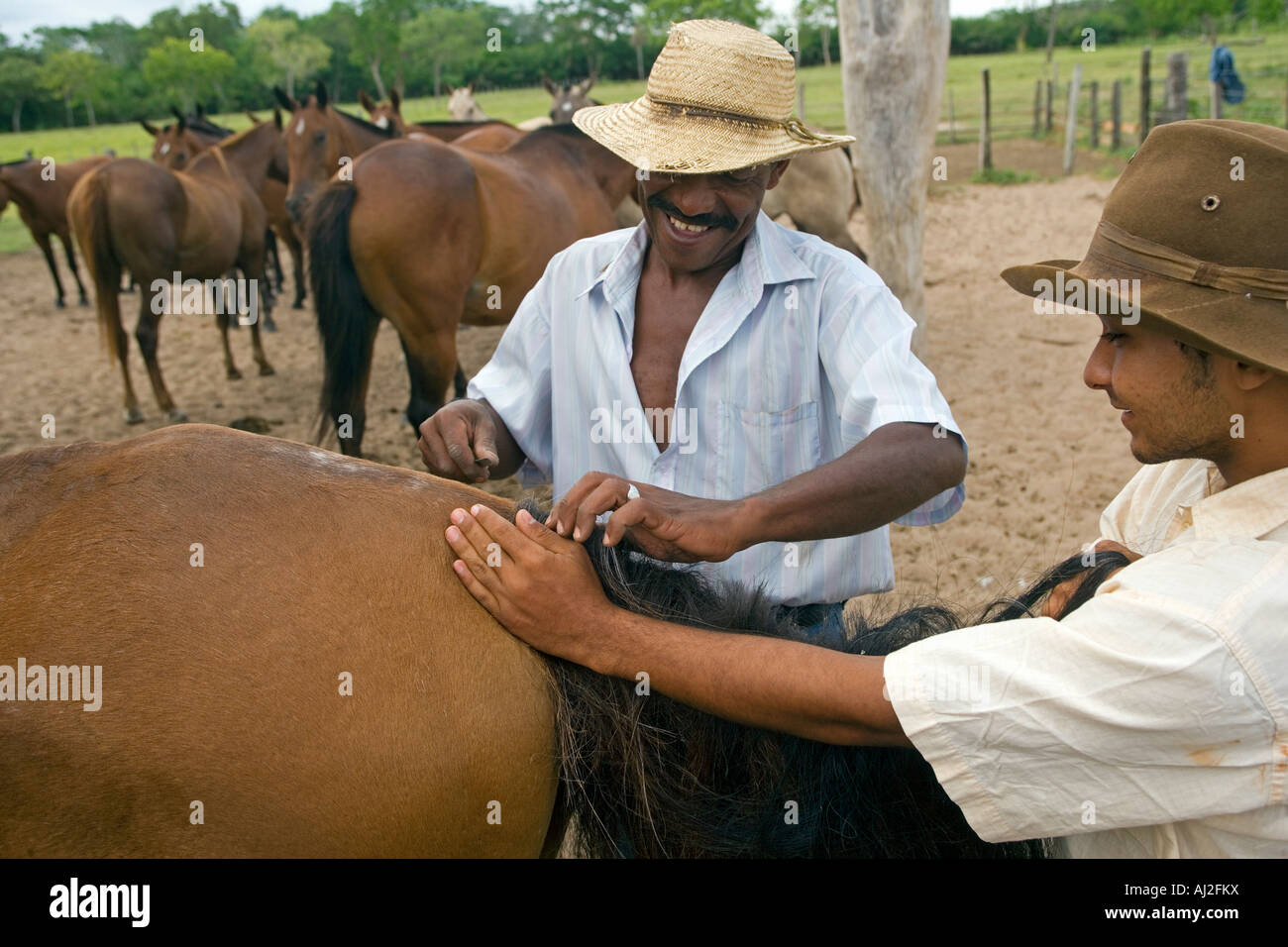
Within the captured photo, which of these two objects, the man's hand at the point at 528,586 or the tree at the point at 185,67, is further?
the tree at the point at 185,67

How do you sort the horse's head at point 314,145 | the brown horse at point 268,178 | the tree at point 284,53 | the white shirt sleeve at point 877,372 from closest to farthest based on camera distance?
the white shirt sleeve at point 877,372
the horse's head at point 314,145
the brown horse at point 268,178
the tree at point 284,53

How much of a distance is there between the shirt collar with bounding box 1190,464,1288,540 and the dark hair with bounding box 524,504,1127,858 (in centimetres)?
20

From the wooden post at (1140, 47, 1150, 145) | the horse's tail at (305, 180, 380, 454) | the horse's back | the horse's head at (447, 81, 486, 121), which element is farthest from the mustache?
the wooden post at (1140, 47, 1150, 145)

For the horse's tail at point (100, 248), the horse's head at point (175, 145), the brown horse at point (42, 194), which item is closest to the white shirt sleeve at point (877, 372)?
the horse's tail at point (100, 248)

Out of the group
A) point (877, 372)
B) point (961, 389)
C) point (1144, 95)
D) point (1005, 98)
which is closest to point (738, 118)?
point (877, 372)

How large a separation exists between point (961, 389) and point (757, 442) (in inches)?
199

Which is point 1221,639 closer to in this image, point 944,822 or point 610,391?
point 944,822

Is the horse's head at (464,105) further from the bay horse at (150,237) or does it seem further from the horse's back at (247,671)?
the horse's back at (247,671)

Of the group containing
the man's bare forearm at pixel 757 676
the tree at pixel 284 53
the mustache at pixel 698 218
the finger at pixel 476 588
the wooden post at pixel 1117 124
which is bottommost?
the man's bare forearm at pixel 757 676

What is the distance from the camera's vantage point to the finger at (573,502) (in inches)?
56.9

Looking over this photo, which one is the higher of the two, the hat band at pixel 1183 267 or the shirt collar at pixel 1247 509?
the hat band at pixel 1183 267

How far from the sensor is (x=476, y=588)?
4.37ft

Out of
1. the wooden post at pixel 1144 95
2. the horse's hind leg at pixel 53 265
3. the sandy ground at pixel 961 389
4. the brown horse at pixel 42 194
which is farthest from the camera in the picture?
the wooden post at pixel 1144 95

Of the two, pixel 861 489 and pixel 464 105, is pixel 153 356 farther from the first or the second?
pixel 464 105
